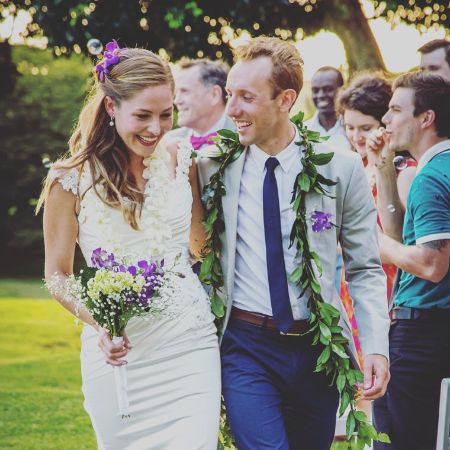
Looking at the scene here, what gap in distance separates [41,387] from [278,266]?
7022mm

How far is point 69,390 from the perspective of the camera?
10312 millimetres

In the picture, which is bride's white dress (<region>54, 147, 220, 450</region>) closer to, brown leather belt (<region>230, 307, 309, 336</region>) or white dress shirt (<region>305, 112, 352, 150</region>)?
brown leather belt (<region>230, 307, 309, 336</region>)

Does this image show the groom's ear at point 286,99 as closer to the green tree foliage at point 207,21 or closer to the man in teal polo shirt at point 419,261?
the man in teal polo shirt at point 419,261

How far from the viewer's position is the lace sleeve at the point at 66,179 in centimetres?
416

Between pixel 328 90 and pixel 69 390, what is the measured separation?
454cm

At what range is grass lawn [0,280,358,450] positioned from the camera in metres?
7.88

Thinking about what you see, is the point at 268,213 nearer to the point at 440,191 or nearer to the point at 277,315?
the point at 277,315

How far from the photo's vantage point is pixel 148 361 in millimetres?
4191

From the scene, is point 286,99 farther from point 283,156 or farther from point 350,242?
point 350,242

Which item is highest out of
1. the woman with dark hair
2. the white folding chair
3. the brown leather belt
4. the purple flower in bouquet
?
the woman with dark hair

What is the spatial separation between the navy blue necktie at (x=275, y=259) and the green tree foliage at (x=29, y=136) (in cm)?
3911

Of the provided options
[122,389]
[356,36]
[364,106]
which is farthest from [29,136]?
[122,389]

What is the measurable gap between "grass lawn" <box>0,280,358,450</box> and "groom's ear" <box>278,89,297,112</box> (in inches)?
144

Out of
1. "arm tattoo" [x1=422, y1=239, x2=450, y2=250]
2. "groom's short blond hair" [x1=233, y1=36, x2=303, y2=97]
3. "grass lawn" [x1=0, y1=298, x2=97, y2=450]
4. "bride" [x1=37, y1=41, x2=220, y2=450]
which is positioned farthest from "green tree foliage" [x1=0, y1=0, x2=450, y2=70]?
"arm tattoo" [x1=422, y1=239, x2=450, y2=250]
